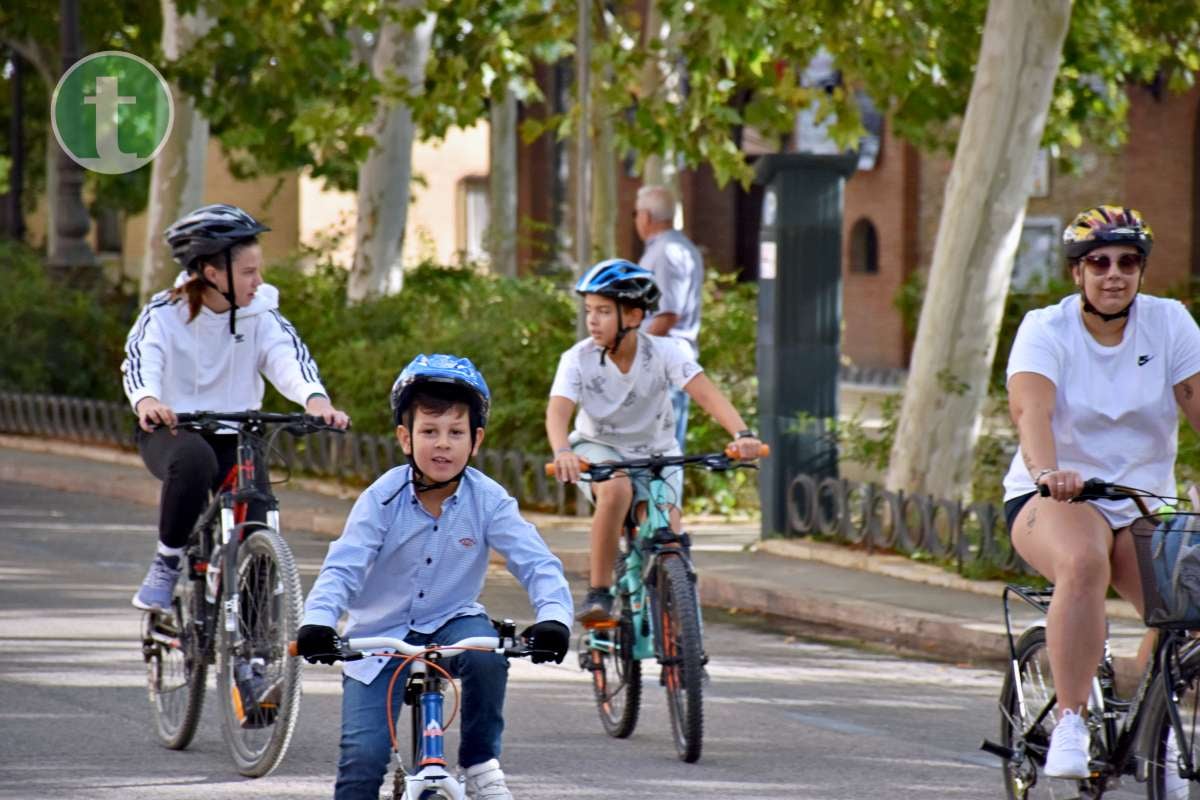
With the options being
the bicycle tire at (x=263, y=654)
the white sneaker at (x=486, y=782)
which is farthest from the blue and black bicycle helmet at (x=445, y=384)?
the bicycle tire at (x=263, y=654)

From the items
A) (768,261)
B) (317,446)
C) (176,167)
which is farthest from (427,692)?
(176,167)

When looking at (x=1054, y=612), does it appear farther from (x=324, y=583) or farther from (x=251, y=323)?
(x=251, y=323)

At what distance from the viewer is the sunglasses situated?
5.94 m

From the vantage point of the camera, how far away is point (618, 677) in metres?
8.00

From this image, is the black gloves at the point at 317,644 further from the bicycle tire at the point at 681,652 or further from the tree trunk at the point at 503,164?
the tree trunk at the point at 503,164

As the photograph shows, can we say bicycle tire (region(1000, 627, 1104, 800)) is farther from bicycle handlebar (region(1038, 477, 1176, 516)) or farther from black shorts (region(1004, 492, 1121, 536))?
bicycle handlebar (region(1038, 477, 1176, 516))

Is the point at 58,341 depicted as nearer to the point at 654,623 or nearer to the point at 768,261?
the point at 768,261

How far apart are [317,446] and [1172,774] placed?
40.5ft

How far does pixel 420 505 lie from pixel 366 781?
65cm

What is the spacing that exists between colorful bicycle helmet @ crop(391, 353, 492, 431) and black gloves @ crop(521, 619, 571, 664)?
1.62 feet

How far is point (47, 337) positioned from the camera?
21.4 metres

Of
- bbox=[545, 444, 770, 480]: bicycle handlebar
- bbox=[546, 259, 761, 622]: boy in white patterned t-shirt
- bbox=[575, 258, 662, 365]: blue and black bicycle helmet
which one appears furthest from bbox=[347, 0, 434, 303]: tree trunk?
bbox=[545, 444, 770, 480]: bicycle handlebar

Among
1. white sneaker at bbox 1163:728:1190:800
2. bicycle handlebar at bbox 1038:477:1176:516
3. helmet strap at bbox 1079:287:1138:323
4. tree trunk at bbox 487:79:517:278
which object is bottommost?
white sneaker at bbox 1163:728:1190:800

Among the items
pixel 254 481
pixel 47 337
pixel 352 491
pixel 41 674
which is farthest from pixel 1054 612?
pixel 47 337
